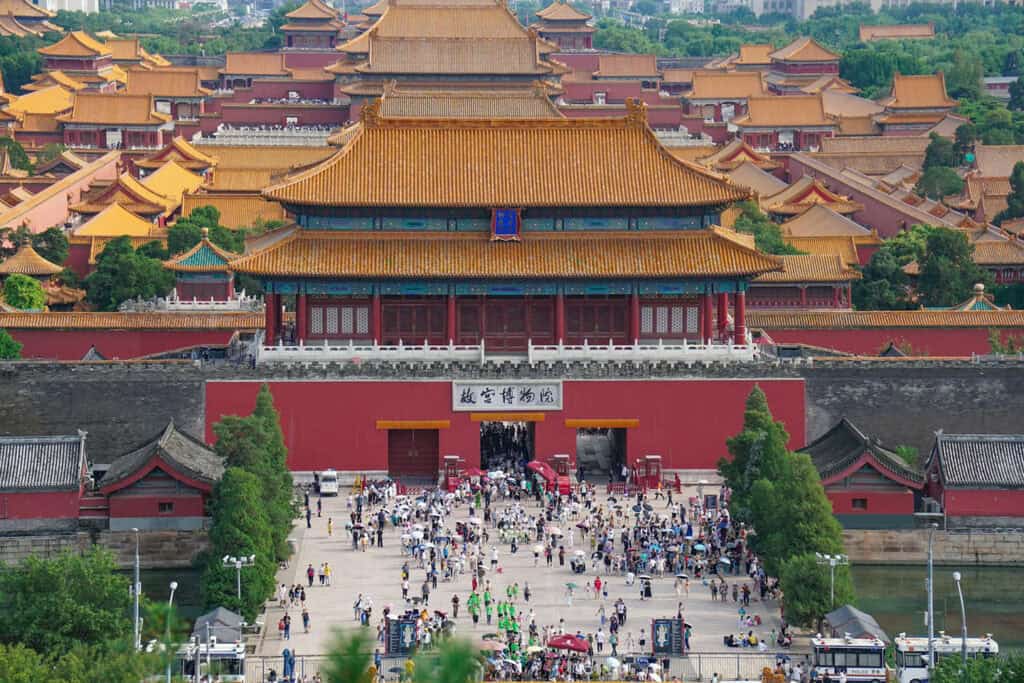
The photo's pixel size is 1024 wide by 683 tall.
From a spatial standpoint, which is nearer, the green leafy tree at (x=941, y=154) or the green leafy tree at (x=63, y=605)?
the green leafy tree at (x=63, y=605)

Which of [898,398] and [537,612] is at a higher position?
[898,398]

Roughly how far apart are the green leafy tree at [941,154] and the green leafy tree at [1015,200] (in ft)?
59.2

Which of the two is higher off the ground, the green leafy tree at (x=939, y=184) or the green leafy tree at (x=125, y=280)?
the green leafy tree at (x=939, y=184)

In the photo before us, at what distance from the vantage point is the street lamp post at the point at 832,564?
5512 cm

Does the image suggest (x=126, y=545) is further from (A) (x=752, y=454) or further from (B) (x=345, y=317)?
(A) (x=752, y=454)

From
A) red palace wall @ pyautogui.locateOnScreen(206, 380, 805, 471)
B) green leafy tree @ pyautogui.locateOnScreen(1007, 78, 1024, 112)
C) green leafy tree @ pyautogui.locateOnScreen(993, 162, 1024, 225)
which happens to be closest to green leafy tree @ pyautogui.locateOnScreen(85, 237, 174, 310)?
red palace wall @ pyautogui.locateOnScreen(206, 380, 805, 471)

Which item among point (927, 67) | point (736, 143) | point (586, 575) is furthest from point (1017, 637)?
point (927, 67)

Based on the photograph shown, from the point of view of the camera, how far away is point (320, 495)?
226ft

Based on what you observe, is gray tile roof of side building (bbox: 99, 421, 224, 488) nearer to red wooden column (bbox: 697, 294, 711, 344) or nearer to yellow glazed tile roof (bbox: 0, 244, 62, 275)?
red wooden column (bbox: 697, 294, 711, 344)

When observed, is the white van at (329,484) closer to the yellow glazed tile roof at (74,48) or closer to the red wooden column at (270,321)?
the red wooden column at (270,321)

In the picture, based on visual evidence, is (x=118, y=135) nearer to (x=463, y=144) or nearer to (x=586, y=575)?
(x=463, y=144)

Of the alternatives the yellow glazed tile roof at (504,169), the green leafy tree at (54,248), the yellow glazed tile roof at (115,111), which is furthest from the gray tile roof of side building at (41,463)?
the yellow glazed tile roof at (115,111)

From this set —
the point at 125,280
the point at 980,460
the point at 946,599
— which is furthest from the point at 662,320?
the point at 125,280

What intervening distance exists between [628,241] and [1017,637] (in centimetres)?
1932
